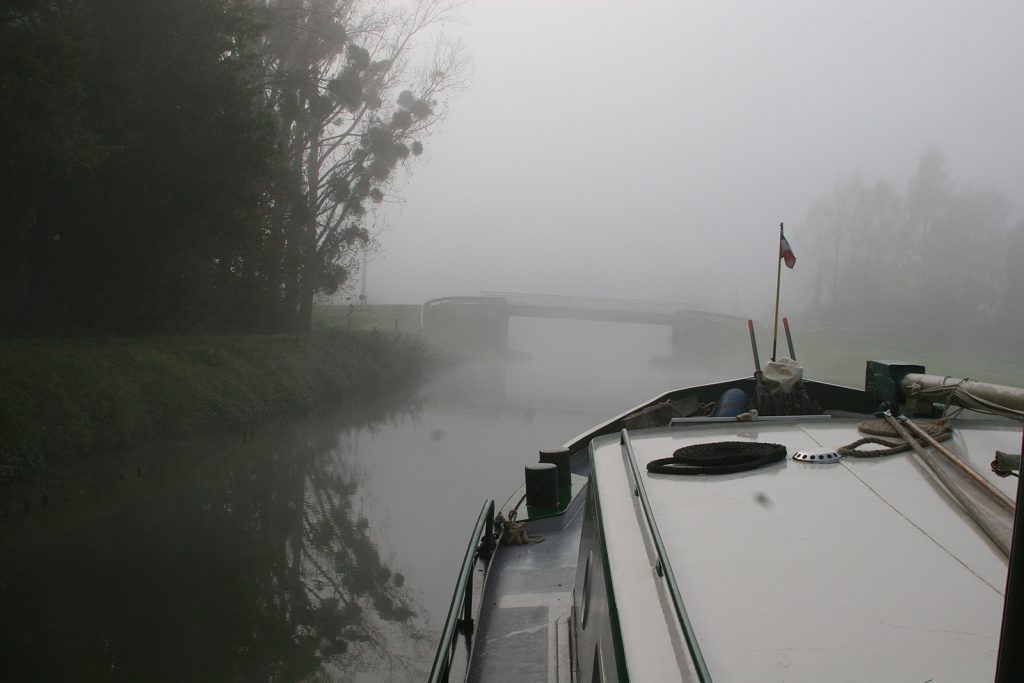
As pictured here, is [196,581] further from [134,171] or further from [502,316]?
[502,316]

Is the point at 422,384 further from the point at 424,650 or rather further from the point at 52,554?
the point at 424,650

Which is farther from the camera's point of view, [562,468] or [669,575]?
[562,468]

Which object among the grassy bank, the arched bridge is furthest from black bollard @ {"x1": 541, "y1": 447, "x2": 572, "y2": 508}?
the arched bridge

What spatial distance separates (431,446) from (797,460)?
1283cm

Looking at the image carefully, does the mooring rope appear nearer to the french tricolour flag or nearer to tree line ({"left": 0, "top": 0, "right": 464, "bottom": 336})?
the french tricolour flag

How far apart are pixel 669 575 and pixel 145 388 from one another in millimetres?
13158

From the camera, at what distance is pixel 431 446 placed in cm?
1598

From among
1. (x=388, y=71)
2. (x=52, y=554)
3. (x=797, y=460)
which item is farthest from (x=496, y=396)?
(x=797, y=460)

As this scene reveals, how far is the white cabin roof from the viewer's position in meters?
1.92

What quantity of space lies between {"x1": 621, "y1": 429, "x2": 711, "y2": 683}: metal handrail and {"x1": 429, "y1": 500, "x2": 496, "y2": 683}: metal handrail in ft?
2.79

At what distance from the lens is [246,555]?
871 cm

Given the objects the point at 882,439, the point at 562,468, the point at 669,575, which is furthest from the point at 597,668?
the point at 562,468

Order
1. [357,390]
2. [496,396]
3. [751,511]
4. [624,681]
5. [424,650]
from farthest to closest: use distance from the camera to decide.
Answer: [496,396]
[357,390]
[424,650]
[751,511]
[624,681]

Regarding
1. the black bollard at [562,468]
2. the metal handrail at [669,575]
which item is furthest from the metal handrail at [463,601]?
the metal handrail at [669,575]
